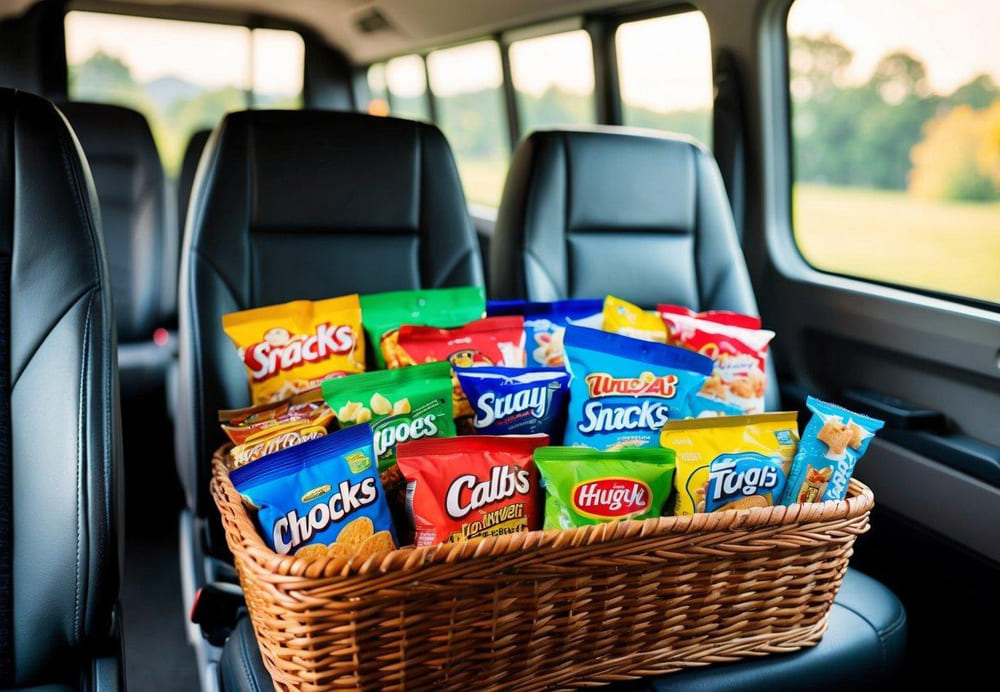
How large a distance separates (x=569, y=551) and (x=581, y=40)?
249cm

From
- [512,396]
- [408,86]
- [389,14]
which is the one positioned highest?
[389,14]

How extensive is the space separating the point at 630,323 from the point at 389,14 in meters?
3.36

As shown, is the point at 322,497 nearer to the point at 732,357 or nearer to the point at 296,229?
the point at 732,357

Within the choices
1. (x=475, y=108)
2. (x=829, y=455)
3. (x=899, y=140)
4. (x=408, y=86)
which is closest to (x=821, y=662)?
(x=829, y=455)

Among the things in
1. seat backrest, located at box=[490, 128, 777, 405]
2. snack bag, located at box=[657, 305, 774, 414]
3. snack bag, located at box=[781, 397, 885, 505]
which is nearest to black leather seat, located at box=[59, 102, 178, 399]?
seat backrest, located at box=[490, 128, 777, 405]

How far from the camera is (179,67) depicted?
517 cm

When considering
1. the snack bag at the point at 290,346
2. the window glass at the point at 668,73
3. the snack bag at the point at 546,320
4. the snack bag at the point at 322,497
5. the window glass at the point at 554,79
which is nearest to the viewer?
the snack bag at the point at 322,497

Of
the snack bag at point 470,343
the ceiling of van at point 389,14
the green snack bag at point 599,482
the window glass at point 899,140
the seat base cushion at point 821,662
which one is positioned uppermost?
the ceiling of van at point 389,14

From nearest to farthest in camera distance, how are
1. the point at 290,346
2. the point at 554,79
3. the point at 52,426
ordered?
1. the point at 52,426
2. the point at 290,346
3. the point at 554,79

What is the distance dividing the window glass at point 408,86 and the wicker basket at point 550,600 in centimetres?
389

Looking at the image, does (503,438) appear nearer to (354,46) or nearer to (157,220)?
(157,220)

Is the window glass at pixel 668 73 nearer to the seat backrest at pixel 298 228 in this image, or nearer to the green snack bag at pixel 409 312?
the seat backrest at pixel 298 228

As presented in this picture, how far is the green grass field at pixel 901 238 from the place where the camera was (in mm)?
1820

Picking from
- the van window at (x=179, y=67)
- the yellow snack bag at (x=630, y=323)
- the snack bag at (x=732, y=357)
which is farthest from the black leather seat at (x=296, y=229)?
the van window at (x=179, y=67)
